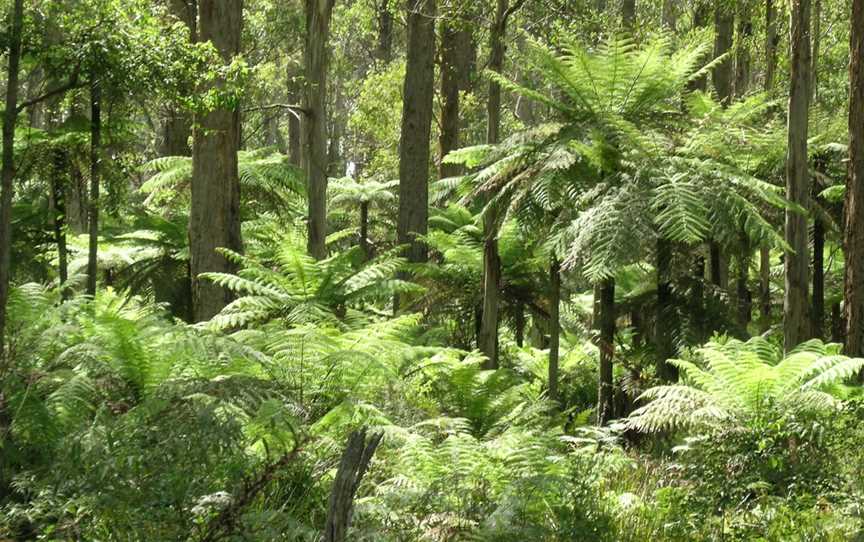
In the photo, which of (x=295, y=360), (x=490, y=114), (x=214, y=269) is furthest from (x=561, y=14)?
(x=295, y=360)

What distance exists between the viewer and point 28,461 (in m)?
6.78

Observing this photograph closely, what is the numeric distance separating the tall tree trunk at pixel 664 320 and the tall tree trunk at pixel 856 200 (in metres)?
1.92

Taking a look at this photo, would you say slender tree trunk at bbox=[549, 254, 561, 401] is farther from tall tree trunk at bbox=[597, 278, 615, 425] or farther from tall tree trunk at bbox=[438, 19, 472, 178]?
tall tree trunk at bbox=[438, 19, 472, 178]

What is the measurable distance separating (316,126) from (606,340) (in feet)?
20.3

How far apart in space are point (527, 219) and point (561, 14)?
30.7 feet

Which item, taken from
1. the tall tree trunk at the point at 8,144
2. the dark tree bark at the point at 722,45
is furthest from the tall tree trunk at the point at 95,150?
the dark tree bark at the point at 722,45

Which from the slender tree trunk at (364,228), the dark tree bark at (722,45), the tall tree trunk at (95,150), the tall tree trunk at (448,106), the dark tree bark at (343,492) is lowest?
the dark tree bark at (343,492)

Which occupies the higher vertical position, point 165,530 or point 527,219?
point 527,219

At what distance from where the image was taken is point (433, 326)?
13.9 meters

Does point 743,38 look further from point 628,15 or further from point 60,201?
point 60,201

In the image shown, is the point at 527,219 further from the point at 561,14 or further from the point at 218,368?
the point at 561,14

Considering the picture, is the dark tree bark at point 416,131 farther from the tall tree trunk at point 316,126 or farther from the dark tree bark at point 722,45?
the dark tree bark at point 722,45

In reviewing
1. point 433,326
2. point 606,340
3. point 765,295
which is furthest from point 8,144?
point 765,295

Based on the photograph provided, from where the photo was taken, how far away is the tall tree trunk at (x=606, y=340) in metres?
9.79
